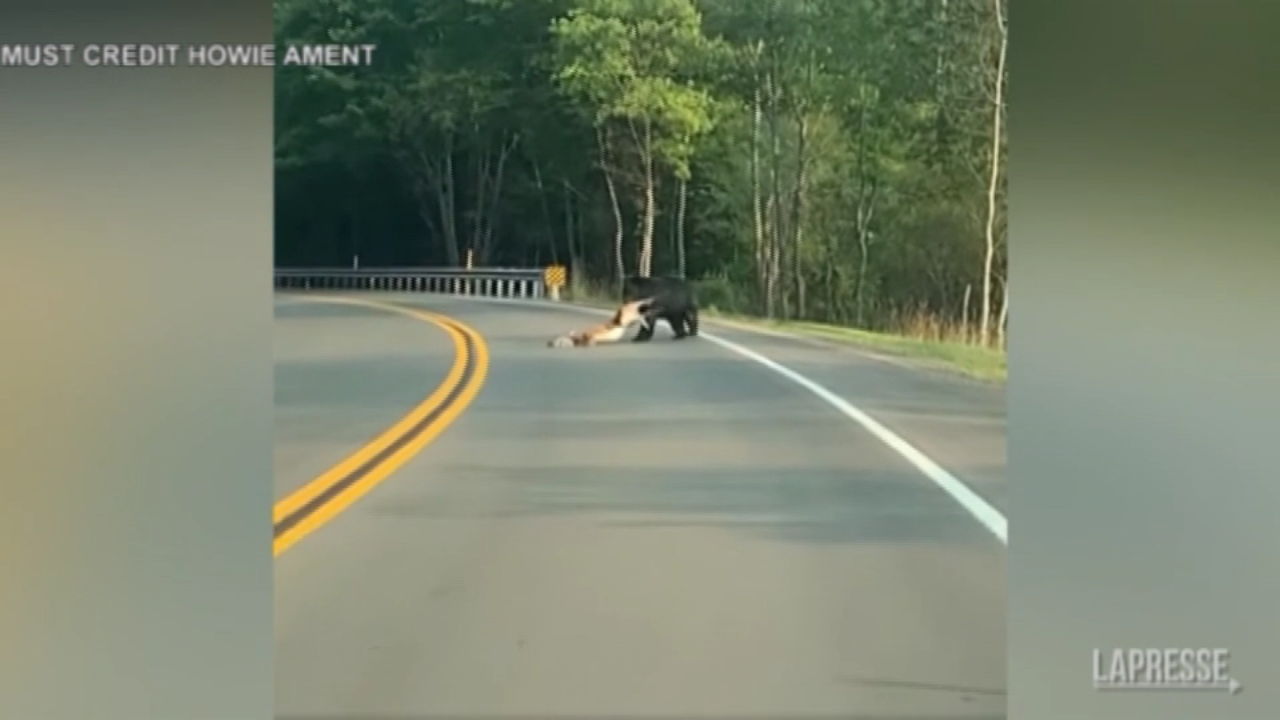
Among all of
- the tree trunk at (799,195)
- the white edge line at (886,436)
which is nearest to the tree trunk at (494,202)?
the white edge line at (886,436)

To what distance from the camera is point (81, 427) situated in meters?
4.92

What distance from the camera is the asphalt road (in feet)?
15.9

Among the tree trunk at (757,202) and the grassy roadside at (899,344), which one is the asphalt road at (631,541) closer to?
the grassy roadside at (899,344)

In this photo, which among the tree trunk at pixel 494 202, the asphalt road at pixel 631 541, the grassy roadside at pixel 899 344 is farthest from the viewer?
the tree trunk at pixel 494 202

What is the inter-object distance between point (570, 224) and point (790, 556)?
0.93m

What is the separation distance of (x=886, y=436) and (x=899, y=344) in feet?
0.71

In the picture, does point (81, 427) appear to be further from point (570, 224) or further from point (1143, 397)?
point (1143, 397)

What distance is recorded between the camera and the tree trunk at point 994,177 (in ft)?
16.2

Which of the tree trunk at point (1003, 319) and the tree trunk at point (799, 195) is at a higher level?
the tree trunk at point (799, 195)

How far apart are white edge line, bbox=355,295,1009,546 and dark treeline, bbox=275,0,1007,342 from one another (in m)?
0.10

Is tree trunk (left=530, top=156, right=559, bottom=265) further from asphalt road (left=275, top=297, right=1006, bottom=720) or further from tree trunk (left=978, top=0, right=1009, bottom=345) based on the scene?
tree trunk (left=978, top=0, right=1009, bottom=345)

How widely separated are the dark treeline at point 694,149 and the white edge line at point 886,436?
100 millimetres

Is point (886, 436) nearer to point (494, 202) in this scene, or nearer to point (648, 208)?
point (648, 208)

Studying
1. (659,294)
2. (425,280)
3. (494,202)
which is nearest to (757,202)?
(659,294)
